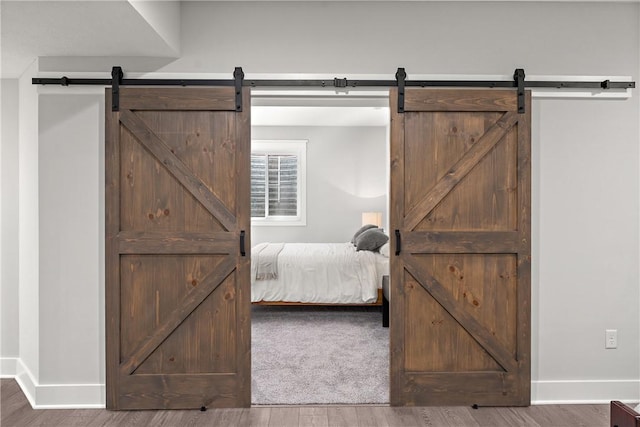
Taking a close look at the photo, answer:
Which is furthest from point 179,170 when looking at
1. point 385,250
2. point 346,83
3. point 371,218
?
point 371,218

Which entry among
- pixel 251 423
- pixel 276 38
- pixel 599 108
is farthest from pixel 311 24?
pixel 251 423

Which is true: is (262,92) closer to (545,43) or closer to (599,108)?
(545,43)

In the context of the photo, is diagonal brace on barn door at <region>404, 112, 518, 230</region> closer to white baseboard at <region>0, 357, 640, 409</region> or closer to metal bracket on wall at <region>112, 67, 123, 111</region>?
white baseboard at <region>0, 357, 640, 409</region>

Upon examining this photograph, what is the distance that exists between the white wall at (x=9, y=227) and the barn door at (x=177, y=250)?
1.24 meters

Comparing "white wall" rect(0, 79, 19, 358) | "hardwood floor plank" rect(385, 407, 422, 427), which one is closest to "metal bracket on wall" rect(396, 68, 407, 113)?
"hardwood floor plank" rect(385, 407, 422, 427)

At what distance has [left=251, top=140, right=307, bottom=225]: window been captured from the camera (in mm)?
7246

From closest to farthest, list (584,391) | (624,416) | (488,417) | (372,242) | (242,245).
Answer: (624,416) → (488,417) → (242,245) → (584,391) → (372,242)

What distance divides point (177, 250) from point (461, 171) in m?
1.90

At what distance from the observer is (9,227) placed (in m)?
3.22

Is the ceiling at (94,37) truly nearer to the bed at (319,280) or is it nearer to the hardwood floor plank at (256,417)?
the hardwood floor plank at (256,417)

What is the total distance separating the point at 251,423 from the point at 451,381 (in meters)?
1.29

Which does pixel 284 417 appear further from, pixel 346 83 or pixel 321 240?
pixel 321 240

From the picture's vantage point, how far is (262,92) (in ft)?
8.81

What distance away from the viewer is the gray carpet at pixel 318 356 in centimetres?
284
